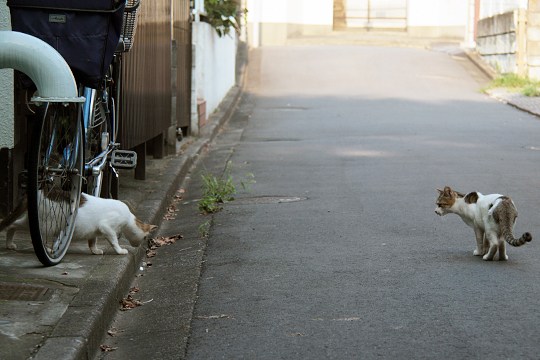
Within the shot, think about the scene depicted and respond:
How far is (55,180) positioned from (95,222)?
0.54 meters

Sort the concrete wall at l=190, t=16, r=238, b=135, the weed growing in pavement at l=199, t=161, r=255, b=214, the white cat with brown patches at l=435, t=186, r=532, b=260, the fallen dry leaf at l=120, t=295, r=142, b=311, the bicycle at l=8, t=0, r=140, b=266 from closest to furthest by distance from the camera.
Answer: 1. the bicycle at l=8, t=0, r=140, b=266
2. the fallen dry leaf at l=120, t=295, r=142, b=311
3. the white cat with brown patches at l=435, t=186, r=532, b=260
4. the weed growing in pavement at l=199, t=161, r=255, b=214
5. the concrete wall at l=190, t=16, r=238, b=135

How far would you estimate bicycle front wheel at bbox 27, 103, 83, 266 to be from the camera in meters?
5.92

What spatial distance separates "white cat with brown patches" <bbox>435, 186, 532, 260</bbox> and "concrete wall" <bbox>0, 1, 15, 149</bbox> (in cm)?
324

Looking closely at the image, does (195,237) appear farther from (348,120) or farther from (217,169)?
(348,120)

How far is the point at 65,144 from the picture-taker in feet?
22.4

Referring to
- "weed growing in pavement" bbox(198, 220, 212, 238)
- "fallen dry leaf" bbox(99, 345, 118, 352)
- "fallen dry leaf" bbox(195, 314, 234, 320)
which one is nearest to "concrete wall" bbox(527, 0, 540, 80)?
"weed growing in pavement" bbox(198, 220, 212, 238)

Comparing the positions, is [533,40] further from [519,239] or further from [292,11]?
[519,239]

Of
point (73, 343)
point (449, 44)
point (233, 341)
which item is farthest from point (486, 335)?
point (449, 44)

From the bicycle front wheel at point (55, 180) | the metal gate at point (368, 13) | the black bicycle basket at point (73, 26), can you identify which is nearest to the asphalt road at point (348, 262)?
the bicycle front wheel at point (55, 180)

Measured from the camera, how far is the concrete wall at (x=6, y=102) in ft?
24.9

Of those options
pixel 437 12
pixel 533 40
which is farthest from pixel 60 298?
pixel 437 12

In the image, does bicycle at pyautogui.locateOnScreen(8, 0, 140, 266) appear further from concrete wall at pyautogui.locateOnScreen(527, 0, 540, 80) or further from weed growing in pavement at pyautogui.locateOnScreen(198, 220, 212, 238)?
concrete wall at pyautogui.locateOnScreen(527, 0, 540, 80)

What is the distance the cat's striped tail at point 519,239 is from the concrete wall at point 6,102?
3.59m

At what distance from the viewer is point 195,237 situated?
8766 mm
